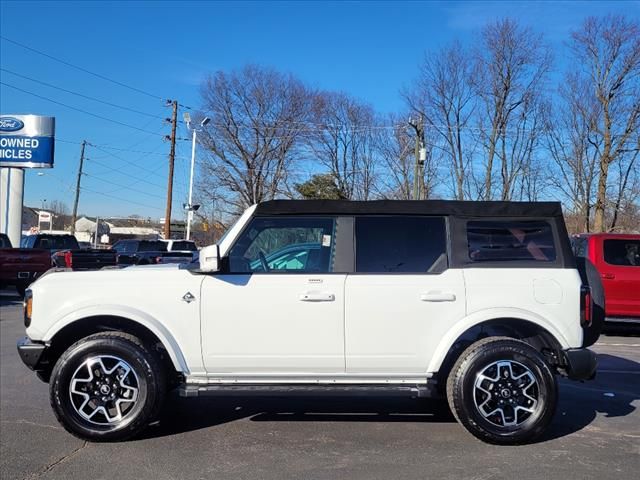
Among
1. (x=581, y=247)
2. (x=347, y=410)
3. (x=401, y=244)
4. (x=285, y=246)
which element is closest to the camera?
(x=401, y=244)

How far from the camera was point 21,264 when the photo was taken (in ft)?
50.3

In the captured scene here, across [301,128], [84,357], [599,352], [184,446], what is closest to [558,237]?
[184,446]

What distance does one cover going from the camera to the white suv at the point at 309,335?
469 cm

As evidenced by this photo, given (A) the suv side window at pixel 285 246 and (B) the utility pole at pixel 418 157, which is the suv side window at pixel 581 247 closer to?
(A) the suv side window at pixel 285 246

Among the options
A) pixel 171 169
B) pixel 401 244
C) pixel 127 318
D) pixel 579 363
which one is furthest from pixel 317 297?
pixel 171 169

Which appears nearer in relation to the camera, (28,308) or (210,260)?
(210,260)

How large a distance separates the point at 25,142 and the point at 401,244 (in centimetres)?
2441

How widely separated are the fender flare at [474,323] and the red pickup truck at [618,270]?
6.49 metres

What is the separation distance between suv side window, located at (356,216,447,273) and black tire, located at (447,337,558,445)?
83cm

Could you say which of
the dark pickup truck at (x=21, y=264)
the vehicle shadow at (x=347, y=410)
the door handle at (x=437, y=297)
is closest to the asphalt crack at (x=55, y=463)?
the vehicle shadow at (x=347, y=410)

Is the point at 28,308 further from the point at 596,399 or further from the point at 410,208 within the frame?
the point at 596,399

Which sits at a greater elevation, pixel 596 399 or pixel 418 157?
pixel 418 157

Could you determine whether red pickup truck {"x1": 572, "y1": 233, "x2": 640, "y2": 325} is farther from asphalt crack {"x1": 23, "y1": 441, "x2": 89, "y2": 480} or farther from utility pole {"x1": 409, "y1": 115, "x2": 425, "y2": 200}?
utility pole {"x1": 409, "y1": 115, "x2": 425, "y2": 200}

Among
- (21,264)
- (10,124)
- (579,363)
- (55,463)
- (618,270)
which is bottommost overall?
(55,463)
